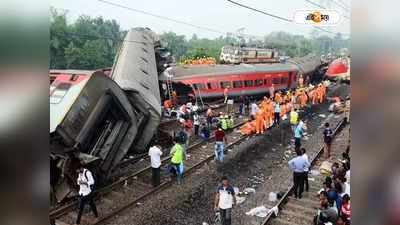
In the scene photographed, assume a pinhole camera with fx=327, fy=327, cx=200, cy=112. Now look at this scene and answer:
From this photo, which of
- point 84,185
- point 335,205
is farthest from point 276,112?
point 84,185

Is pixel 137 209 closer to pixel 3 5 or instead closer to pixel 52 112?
pixel 52 112

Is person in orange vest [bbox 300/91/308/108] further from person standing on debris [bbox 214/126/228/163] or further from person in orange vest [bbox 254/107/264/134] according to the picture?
person standing on debris [bbox 214/126/228/163]

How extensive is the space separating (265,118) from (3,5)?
46.9 ft

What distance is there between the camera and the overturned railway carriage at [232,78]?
19594 millimetres

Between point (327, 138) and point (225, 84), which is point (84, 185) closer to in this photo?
point (327, 138)

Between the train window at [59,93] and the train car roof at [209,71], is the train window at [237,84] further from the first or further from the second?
the train window at [59,93]

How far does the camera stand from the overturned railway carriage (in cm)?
1959

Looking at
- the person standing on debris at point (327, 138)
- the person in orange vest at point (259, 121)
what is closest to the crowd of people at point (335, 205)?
the person standing on debris at point (327, 138)

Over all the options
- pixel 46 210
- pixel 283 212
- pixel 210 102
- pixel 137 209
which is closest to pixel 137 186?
pixel 137 209

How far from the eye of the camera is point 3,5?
1.40 m

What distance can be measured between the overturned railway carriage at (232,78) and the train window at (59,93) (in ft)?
39.8

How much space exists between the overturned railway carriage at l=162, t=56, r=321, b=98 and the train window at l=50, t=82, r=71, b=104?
12.1 m

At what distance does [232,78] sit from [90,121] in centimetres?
1401

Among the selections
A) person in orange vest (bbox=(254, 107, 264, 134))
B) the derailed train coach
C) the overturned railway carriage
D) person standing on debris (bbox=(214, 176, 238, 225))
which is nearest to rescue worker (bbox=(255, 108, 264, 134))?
person in orange vest (bbox=(254, 107, 264, 134))
